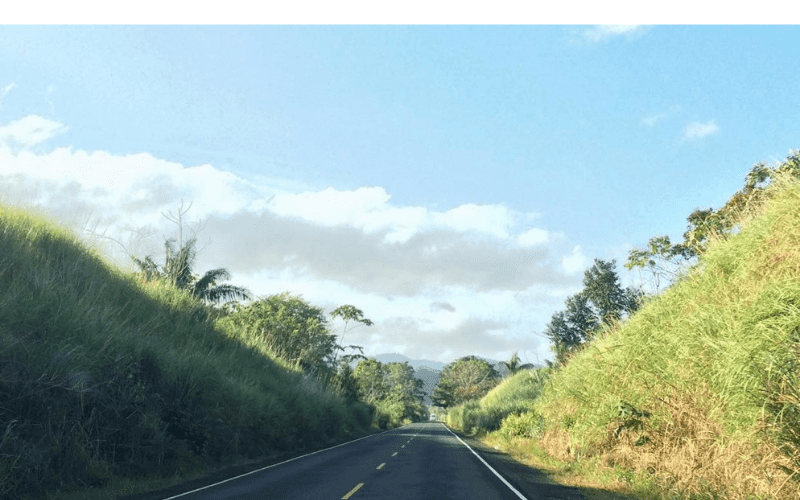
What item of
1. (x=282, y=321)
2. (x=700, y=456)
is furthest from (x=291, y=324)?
(x=700, y=456)

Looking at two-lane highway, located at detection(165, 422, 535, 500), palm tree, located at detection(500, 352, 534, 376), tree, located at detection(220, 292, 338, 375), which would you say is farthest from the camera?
palm tree, located at detection(500, 352, 534, 376)

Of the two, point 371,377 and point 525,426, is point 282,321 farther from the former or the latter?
point 371,377

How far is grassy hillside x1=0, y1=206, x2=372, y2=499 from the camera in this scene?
10.7m

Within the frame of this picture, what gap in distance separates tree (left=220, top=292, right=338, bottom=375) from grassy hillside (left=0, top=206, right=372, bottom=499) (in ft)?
78.8

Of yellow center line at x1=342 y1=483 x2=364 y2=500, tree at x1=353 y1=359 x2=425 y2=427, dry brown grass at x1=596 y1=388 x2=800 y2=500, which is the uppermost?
tree at x1=353 y1=359 x2=425 y2=427

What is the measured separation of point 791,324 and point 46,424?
41.4 feet

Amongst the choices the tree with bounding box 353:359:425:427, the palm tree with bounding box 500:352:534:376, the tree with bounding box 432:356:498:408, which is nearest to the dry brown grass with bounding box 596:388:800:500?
the tree with bounding box 353:359:425:427

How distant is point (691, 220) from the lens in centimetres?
2864

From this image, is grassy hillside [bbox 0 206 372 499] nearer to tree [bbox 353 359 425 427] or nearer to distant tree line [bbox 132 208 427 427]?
distant tree line [bbox 132 208 427 427]

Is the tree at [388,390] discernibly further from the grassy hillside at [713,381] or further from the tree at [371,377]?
the grassy hillside at [713,381]

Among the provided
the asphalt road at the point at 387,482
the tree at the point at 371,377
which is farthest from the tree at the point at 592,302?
the tree at the point at 371,377

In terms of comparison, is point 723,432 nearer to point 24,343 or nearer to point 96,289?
point 24,343

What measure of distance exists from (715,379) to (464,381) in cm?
12060

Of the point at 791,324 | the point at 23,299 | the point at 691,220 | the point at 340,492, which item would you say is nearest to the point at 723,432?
the point at 791,324
